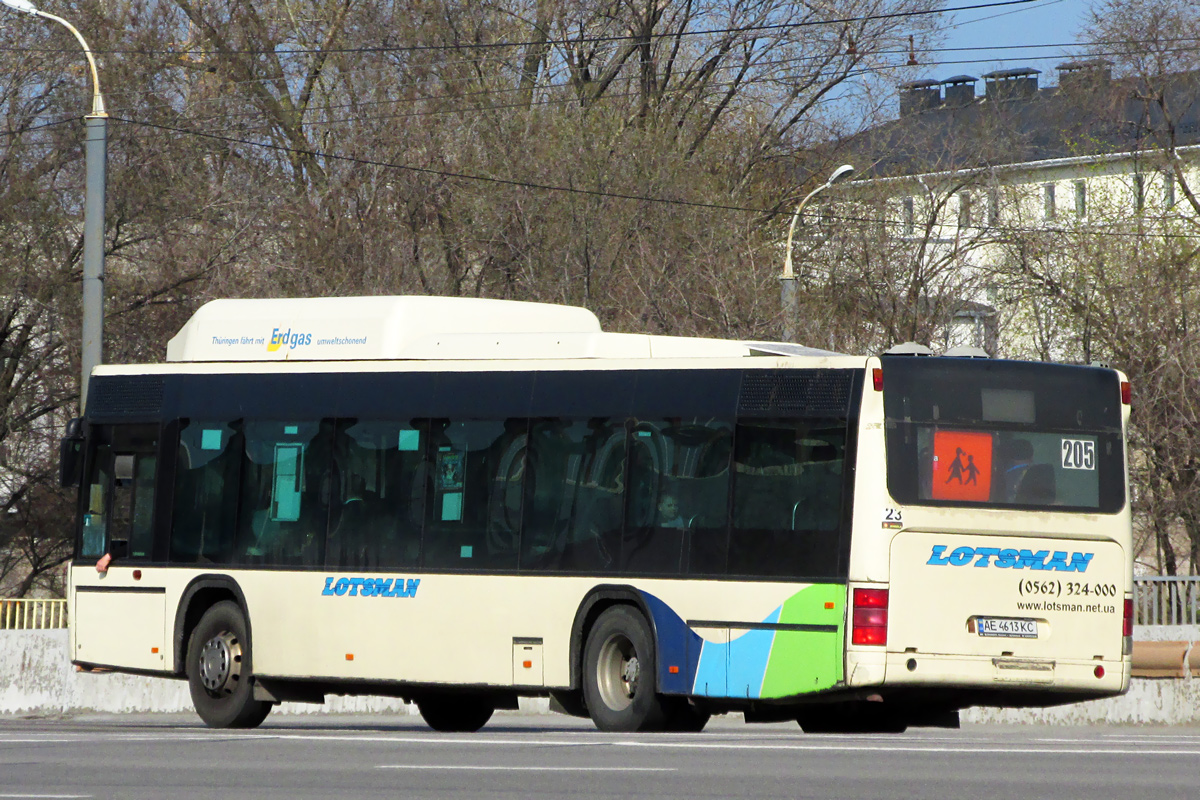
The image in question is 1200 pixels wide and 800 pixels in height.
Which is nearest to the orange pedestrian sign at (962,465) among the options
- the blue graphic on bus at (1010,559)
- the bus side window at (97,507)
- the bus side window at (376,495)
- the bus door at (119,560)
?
the blue graphic on bus at (1010,559)

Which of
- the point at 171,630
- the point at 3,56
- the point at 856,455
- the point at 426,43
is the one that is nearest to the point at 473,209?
the point at 426,43

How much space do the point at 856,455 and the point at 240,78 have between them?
2428cm

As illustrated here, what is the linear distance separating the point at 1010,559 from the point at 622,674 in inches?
112

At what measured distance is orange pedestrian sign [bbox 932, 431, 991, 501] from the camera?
14.0 meters

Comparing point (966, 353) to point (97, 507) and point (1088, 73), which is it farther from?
point (1088, 73)

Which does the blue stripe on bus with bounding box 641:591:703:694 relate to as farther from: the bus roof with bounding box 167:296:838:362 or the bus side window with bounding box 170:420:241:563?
the bus side window with bounding box 170:420:241:563

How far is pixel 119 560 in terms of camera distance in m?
17.5

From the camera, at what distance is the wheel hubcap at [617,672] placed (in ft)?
48.6

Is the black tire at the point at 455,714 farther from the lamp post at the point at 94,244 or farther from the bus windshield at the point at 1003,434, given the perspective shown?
the bus windshield at the point at 1003,434

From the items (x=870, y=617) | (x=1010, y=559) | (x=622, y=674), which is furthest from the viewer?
(x=622, y=674)

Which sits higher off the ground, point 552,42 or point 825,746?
point 552,42

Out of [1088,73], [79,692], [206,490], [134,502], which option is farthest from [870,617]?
[1088,73]

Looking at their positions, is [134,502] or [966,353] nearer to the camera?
[966,353]

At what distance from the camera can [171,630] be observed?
1712 centimetres
